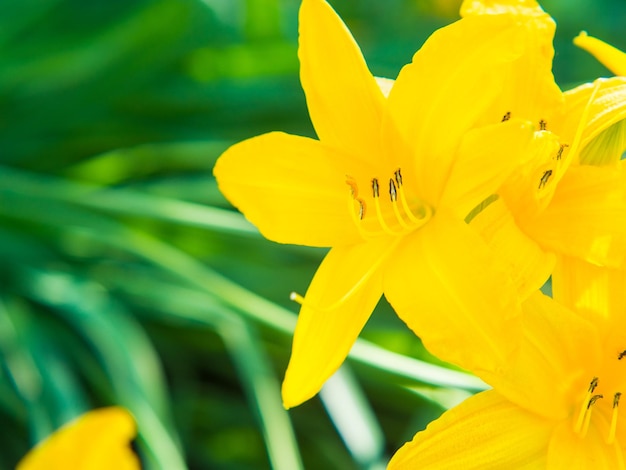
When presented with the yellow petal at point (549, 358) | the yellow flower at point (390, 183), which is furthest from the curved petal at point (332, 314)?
the yellow petal at point (549, 358)

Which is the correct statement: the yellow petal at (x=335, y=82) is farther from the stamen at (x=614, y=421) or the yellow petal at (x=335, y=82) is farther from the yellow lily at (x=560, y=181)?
the stamen at (x=614, y=421)

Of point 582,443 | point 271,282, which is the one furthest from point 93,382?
point 582,443

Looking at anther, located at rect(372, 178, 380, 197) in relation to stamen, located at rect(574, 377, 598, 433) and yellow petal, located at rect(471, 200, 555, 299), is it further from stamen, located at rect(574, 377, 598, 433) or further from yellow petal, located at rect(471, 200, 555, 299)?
stamen, located at rect(574, 377, 598, 433)

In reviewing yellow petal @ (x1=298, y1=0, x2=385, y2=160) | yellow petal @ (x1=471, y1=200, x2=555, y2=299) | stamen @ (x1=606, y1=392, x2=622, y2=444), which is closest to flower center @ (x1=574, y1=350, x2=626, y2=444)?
stamen @ (x1=606, y1=392, x2=622, y2=444)

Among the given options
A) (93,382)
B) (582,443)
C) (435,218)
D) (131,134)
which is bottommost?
(93,382)

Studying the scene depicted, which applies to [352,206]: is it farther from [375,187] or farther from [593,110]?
[593,110]

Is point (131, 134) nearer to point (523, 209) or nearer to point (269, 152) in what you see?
point (269, 152)
